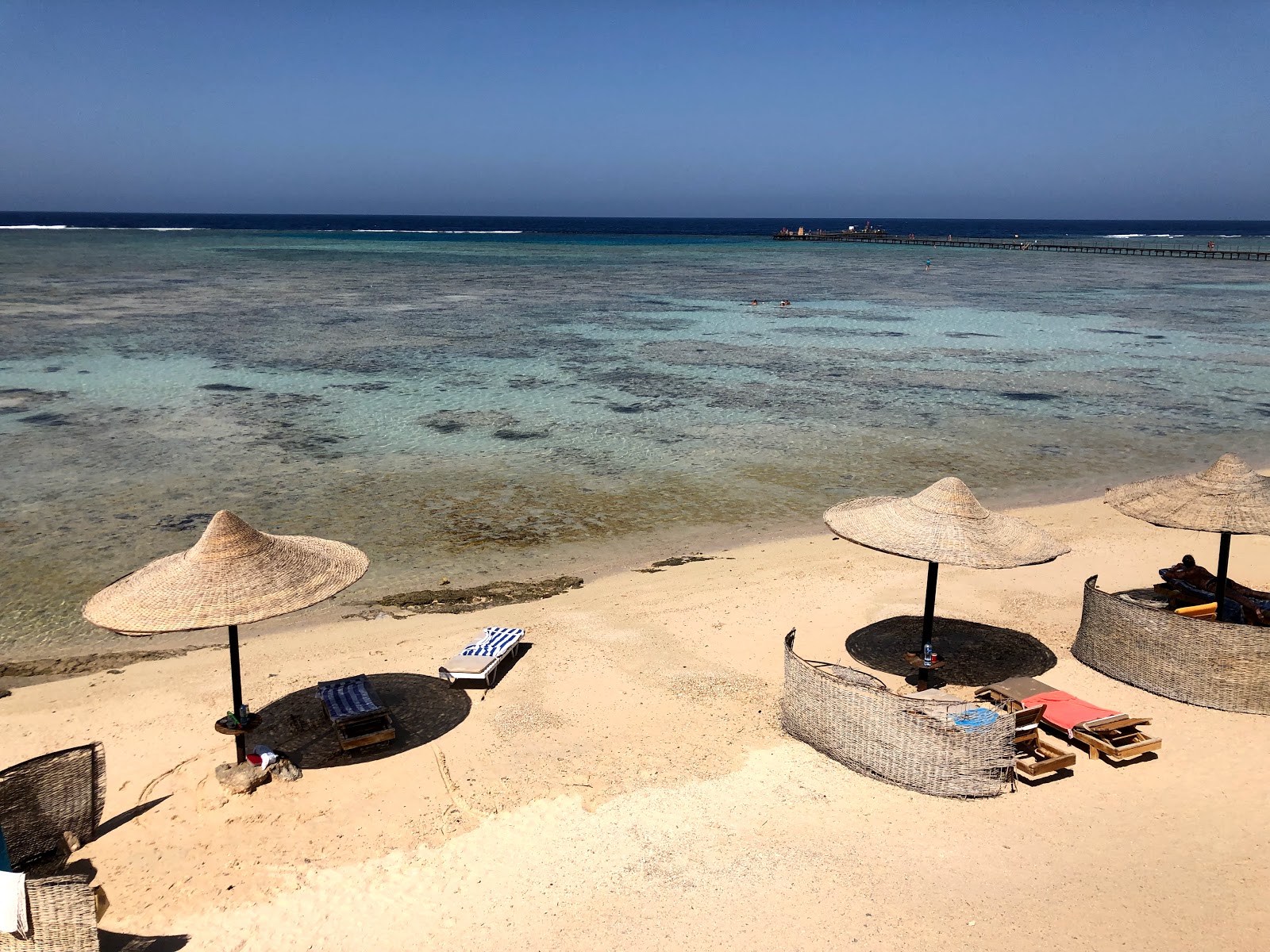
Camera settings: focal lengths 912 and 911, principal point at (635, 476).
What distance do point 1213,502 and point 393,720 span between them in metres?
8.27

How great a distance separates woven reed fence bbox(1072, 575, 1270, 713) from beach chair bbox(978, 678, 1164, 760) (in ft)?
2.36

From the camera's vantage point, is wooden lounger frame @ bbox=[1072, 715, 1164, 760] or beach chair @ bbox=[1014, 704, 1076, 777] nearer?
beach chair @ bbox=[1014, 704, 1076, 777]

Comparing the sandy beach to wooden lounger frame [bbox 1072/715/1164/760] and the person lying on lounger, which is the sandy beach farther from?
the person lying on lounger

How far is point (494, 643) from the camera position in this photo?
381 inches

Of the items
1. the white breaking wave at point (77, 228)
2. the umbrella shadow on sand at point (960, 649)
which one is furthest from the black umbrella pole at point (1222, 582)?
the white breaking wave at point (77, 228)

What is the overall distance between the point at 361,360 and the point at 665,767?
77.7 feet

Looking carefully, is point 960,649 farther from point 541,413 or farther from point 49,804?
point 541,413

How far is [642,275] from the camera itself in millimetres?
64312

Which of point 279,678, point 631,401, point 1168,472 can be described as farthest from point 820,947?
point 631,401

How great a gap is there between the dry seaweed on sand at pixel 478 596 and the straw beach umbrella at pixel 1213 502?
682 centimetres

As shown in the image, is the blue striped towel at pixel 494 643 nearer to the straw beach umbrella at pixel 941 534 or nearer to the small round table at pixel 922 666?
the straw beach umbrella at pixel 941 534

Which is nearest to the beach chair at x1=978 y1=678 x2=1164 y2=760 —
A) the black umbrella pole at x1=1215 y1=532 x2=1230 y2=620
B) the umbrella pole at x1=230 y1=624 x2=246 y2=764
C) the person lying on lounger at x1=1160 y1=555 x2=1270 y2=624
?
the black umbrella pole at x1=1215 y1=532 x2=1230 y2=620

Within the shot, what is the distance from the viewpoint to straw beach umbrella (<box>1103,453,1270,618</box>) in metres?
8.70

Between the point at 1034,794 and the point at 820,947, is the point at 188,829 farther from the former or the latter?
the point at 1034,794
